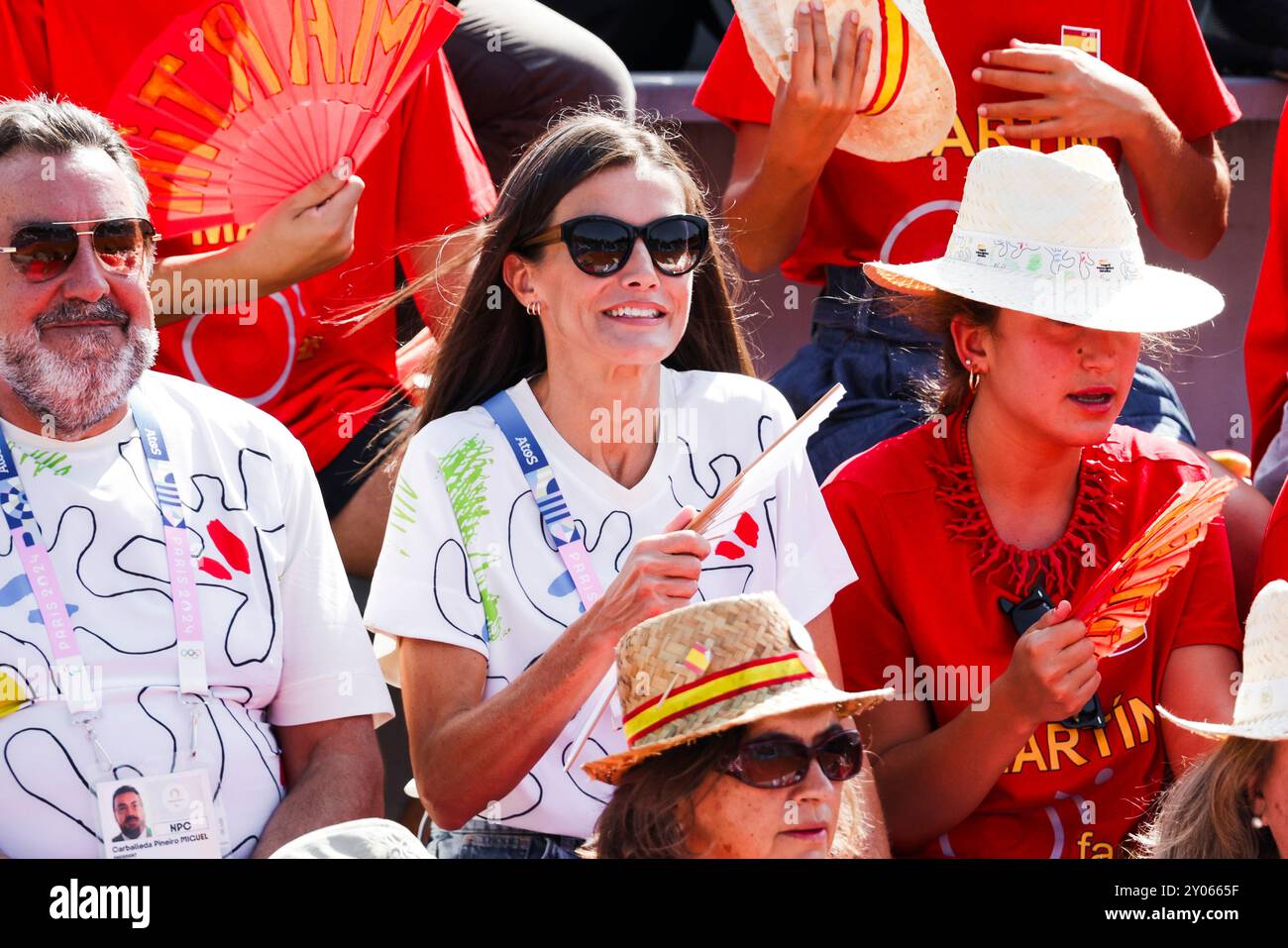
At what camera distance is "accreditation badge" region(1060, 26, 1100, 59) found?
4102 mm

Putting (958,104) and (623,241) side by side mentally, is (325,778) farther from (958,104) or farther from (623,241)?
(958,104)

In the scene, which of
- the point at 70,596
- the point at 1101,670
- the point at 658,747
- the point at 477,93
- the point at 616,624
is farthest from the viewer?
the point at 477,93

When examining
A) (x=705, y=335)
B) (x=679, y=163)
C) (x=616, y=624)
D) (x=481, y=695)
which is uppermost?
(x=679, y=163)

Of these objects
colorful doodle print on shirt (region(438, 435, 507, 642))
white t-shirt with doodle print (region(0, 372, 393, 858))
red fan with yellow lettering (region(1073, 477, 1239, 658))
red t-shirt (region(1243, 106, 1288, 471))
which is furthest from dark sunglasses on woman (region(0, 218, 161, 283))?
red t-shirt (region(1243, 106, 1288, 471))

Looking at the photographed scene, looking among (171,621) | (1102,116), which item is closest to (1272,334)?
(1102,116)

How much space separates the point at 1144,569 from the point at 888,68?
1.24m

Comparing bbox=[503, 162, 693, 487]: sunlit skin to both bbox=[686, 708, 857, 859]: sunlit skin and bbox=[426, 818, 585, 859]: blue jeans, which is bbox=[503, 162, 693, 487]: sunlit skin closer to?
bbox=[426, 818, 585, 859]: blue jeans

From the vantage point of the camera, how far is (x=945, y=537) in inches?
133

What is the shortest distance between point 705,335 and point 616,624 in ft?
3.20

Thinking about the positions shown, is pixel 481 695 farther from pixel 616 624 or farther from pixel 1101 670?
pixel 1101 670

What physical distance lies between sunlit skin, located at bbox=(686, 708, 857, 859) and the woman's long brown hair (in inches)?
44.2

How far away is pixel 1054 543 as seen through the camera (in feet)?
11.2

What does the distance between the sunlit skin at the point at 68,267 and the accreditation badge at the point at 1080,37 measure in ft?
6.85
